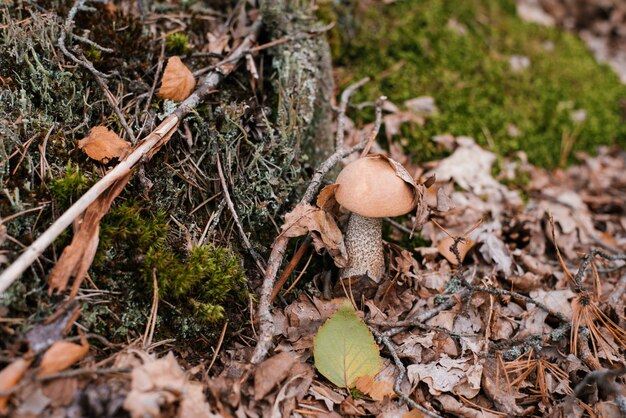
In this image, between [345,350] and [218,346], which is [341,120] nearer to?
[345,350]

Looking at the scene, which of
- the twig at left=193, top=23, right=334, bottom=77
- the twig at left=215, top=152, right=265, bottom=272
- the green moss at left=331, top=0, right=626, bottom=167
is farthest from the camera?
the green moss at left=331, top=0, right=626, bottom=167

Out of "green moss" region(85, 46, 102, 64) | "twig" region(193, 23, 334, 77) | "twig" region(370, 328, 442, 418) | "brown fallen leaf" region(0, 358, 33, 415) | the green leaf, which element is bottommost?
"twig" region(370, 328, 442, 418)

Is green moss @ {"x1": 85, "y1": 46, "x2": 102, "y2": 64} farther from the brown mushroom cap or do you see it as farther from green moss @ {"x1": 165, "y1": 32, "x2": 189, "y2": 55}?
the brown mushroom cap

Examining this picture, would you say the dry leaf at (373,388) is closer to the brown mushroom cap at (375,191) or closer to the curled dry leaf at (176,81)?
the brown mushroom cap at (375,191)

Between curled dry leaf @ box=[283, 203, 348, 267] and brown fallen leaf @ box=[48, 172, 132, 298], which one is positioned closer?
brown fallen leaf @ box=[48, 172, 132, 298]

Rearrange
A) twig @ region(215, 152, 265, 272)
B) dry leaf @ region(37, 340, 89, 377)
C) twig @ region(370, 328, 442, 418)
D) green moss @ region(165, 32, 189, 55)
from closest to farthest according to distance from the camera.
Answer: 1. dry leaf @ region(37, 340, 89, 377)
2. twig @ region(370, 328, 442, 418)
3. twig @ region(215, 152, 265, 272)
4. green moss @ region(165, 32, 189, 55)

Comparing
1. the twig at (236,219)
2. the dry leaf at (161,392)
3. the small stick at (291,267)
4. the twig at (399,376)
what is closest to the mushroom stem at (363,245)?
the small stick at (291,267)

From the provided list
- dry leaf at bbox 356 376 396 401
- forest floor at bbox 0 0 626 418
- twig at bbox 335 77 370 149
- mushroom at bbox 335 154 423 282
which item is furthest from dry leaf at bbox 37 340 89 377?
twig at bbox 335 77 370 149
